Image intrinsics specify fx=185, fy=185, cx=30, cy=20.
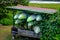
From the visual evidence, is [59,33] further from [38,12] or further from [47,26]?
[38,12]

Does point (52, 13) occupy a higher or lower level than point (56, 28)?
higher

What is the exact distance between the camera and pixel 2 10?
1074 cm

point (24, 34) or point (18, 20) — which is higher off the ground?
point (18, 20)

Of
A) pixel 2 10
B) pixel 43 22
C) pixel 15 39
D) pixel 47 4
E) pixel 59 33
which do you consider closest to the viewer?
pixel 59 33

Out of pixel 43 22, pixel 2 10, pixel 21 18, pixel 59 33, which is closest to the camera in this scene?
pixel 59 33

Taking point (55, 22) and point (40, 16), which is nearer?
point (55, 22)

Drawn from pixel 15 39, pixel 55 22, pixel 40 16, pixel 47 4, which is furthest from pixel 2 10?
pixel 47 4

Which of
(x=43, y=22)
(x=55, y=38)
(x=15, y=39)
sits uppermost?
(x=43, y=22)

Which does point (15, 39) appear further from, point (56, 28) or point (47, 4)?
point (47, 4)

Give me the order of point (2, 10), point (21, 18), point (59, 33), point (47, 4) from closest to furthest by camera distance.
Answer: point (59, 33), point (21, 18), point (2, 10), point (47, 4)

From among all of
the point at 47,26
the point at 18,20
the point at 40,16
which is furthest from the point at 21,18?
the point at 47,26

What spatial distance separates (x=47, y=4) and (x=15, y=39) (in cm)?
748

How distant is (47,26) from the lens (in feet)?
22.6

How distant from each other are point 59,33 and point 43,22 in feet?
2.68
